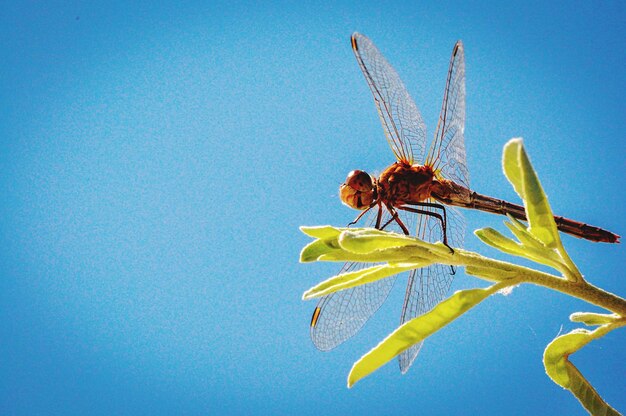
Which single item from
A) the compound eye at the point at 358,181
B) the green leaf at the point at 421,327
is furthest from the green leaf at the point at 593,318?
the compound eye at the point at 358,181

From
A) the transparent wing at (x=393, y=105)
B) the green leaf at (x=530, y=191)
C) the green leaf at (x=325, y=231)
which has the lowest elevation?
the green leaf at (x=530, y=191)

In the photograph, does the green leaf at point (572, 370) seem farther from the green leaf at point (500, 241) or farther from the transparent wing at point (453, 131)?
the transparent wing at point (453, 131)

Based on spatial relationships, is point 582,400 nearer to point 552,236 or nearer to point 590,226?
point 552,236

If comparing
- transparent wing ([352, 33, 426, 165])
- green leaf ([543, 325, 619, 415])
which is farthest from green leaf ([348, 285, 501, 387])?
transparent wing ([352, 33, 426, 165])

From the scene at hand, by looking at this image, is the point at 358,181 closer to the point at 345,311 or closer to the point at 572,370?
the point at 345,311

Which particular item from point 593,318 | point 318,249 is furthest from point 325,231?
point 593,318

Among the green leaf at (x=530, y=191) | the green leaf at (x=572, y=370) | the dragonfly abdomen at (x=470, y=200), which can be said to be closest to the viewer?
the green leaf at (x=530, y=191)

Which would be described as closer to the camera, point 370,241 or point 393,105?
point 370,241

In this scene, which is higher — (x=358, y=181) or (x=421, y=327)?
(x=358, y=181)
